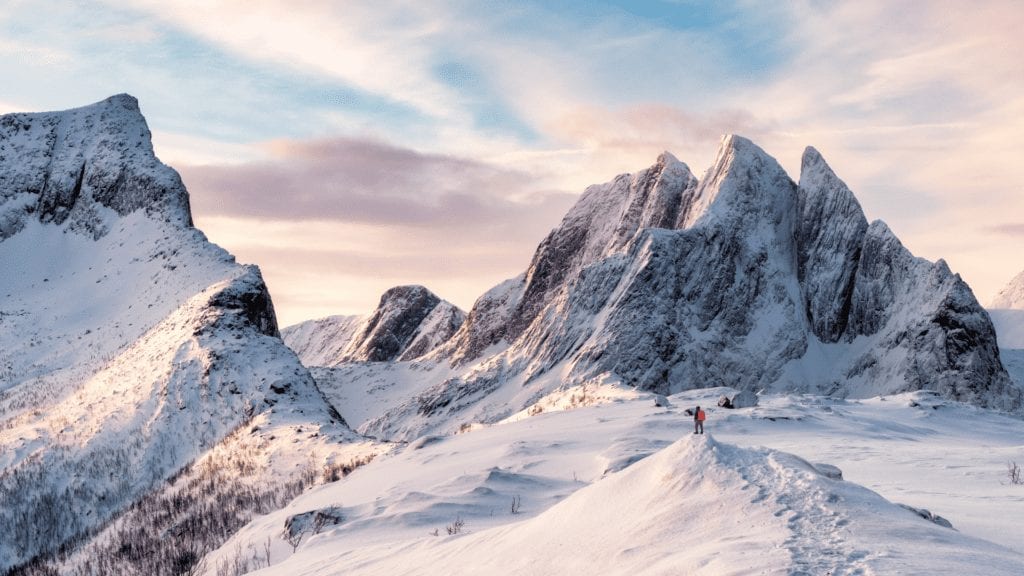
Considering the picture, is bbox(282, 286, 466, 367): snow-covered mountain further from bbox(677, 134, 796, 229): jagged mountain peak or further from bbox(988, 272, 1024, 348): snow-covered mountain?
bbox(988, 272, 1024, 348): snow-covered mountain

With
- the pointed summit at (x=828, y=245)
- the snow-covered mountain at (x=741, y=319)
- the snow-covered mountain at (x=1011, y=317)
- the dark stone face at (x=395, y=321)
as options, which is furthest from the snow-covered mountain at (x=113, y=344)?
the snow-covered mountain at (x=1011, y=317)

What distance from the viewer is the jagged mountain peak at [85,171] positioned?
71.9 meters

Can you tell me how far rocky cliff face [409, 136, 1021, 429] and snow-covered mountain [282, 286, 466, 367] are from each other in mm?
27650

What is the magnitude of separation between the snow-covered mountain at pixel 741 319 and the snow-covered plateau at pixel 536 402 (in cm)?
34

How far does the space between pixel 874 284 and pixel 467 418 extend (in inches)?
1860

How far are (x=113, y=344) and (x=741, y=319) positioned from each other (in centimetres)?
6493

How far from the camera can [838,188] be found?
4080 inches

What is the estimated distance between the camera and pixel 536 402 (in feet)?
210

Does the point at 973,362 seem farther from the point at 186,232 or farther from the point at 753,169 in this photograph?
the point at 186,232

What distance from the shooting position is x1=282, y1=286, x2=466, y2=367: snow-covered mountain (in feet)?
459

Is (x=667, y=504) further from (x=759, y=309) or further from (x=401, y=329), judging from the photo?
(x=401, y=329)

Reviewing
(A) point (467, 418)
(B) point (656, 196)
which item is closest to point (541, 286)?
(B) point (656, 196)

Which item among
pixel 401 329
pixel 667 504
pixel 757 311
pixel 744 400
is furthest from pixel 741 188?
pixel 667 504

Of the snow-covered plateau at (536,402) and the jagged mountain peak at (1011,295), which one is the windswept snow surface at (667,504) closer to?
the snow-covered plateau at (536,402)
